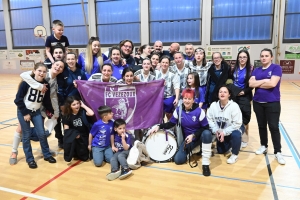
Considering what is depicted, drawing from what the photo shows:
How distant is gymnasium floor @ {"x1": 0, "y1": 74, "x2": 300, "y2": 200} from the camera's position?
2.99 meters

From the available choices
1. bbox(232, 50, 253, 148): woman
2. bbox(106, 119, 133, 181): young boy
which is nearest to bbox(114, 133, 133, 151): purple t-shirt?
bbox(106, 119, 133, 181): young boy

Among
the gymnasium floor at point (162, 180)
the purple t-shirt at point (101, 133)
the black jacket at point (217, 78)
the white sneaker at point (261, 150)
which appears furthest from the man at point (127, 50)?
the white sneaker at point (261, 150)

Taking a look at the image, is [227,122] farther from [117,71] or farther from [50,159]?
[50,159]

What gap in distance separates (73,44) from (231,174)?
48.1ft

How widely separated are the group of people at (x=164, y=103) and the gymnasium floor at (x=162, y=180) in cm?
15

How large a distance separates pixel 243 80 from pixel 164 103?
133 centimetres

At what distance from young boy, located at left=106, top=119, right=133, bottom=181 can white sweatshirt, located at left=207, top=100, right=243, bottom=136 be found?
131 centimetres

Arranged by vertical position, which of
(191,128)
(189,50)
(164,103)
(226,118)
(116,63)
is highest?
(189,50)

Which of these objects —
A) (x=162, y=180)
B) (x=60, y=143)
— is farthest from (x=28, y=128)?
(x=162, y=180)

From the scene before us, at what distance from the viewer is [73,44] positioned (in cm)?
1612

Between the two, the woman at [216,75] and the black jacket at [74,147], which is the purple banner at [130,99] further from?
the woman at [216,75]

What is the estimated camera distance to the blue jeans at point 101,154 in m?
3.79

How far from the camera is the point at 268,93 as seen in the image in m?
3.66

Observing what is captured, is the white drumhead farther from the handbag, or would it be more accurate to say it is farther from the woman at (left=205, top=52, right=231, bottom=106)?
A: the woman at (left=205, top=52, right=231, bottom=106)
